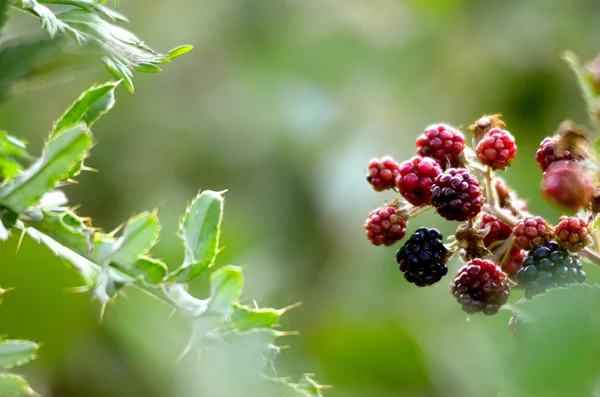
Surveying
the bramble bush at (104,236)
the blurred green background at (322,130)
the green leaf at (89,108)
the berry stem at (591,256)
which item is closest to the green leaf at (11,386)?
the bramble bush at (104,236)

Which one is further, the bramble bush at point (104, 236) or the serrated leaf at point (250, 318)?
the serrated leaf at point (250, 318)

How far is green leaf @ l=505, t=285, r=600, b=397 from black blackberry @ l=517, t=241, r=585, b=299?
0.39 ft

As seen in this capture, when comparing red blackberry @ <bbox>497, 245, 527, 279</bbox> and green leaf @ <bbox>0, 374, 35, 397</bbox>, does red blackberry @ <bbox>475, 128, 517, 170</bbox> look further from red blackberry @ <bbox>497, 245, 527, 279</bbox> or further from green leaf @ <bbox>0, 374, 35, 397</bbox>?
green leaf @ <bbox>0, 374, 35, 397</bbox>

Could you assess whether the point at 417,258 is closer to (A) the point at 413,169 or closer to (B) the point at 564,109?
(A) the point at 413,169

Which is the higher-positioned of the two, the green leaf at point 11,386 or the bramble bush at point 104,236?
the bramble bush at point 104,236

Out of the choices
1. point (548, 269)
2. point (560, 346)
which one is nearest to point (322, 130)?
point (548, 269)

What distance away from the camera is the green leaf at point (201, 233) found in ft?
2.93

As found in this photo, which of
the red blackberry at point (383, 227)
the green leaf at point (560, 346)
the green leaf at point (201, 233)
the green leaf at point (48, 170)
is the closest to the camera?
the green leaf at point (560, 346)

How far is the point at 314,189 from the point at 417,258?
3145mm

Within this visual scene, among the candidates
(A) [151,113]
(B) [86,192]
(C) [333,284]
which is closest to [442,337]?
(C) [333,284]

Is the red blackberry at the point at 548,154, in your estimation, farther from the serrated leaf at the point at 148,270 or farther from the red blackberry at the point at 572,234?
the serrated leaf at the point at 148,270

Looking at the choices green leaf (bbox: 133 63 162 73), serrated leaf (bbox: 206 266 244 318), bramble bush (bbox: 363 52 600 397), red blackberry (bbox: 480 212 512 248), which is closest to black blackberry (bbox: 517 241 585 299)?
bramble bush (bbox: 363 52 600 397)

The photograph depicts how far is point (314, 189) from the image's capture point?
4117 millimetres

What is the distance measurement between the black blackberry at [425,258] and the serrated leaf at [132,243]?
32 cm
